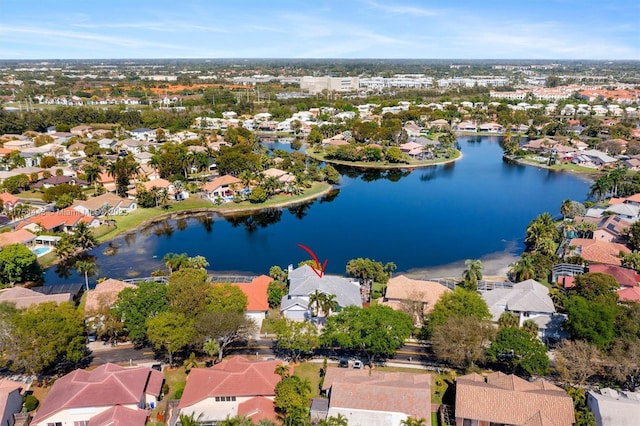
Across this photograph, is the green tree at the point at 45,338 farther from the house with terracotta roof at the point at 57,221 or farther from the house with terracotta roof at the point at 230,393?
the house with terracotta roof at the point at 57,221

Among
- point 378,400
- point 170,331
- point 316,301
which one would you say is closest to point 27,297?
point 170,331

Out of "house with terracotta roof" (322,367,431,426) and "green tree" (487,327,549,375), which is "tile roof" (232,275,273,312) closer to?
"house with terracotta roof" (322,367,431,426)

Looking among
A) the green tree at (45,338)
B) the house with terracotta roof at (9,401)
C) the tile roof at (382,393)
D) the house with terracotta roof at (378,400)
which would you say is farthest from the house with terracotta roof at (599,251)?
the house with terracotta roof at (9,401)

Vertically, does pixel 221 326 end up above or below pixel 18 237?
above

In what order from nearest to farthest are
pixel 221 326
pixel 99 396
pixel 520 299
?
pixel 99 396 → pixel 221 326 → pixel 520 299

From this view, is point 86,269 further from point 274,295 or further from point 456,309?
point 456,309

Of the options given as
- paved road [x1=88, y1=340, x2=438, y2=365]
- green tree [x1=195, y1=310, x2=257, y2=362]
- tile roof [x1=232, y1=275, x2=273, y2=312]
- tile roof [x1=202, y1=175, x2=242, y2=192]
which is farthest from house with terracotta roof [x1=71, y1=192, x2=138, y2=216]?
green tree [x1=195, y1=310, x2=257, y2=362]
